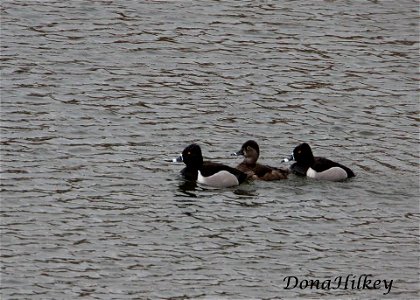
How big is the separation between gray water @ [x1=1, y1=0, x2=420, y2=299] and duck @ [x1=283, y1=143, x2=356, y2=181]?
15 cm

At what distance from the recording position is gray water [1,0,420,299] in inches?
606

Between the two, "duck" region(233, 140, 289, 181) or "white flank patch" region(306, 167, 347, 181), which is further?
"duck" region(233, 140, 289, 181)

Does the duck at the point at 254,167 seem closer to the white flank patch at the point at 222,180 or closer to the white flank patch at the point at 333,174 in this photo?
the white flank patch at the point at 222,180

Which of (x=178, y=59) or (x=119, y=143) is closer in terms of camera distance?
(x=119, y=143)

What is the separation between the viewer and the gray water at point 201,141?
15.4 m

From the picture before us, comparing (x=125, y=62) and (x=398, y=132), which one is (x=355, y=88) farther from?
(x=125, y=62)

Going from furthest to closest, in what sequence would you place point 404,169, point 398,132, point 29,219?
point 398,132
point 404,169
point 29,219

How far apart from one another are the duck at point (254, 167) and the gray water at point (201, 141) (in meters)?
0.20

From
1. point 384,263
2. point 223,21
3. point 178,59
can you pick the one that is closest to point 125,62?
point 178,59

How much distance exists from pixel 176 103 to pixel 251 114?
1306mm

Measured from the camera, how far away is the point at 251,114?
21.7 m

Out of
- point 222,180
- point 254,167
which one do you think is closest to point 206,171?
point 222,180

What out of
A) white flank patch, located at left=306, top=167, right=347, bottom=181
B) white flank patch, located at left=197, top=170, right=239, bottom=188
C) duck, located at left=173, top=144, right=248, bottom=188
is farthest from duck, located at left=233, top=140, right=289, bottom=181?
white flank patch, located at left=306, top=167, right=347, bottom=181

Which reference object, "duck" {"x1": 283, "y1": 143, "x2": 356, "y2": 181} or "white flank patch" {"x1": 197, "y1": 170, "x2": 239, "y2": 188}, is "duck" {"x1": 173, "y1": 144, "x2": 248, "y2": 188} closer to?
"white flank patch" {"x1": 197, "y1": 170, "x2": 239, "y2": 188}
